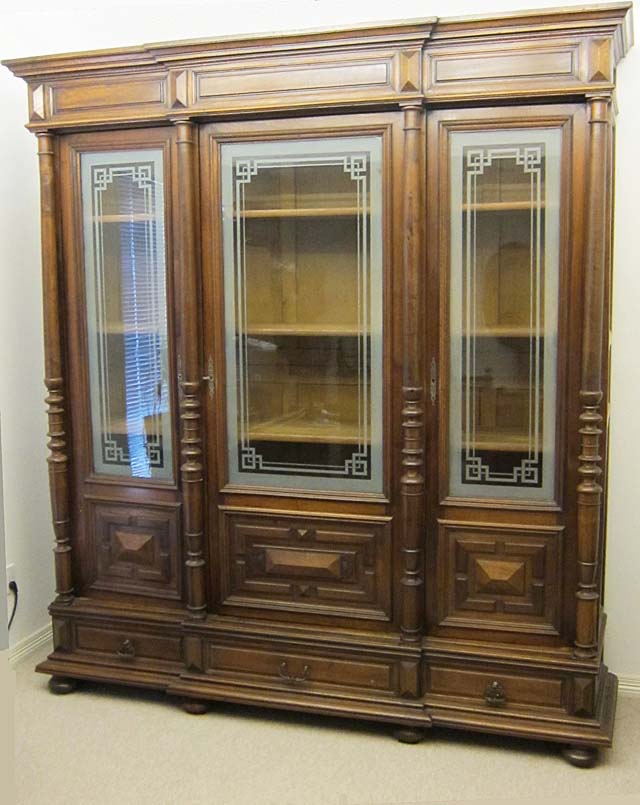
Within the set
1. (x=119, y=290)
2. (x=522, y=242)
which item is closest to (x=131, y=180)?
(x=119, y=290)

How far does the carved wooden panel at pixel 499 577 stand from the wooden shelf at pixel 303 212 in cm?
91

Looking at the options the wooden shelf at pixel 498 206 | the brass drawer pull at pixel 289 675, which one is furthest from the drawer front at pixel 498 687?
the wooden shelf at pixel 498 206

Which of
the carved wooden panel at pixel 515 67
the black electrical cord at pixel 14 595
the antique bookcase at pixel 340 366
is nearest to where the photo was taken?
the carved wooden panel at pixel 515 67

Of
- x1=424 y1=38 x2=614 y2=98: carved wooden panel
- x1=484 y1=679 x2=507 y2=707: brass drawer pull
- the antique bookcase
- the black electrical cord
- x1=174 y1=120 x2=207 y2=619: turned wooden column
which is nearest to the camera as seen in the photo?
x1=424 y1=38 x2=614 y2=98: carved wooden panel

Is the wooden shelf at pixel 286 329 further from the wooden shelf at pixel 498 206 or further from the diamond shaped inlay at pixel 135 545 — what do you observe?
the diamond shaped inlay at pixel 135 545

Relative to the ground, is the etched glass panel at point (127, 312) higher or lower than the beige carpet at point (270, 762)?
higher

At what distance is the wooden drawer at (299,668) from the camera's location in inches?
98.7

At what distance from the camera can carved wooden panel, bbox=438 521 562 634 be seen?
7.90 feet

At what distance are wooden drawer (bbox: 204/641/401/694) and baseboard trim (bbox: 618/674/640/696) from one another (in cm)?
78

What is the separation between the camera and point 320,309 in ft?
8.54

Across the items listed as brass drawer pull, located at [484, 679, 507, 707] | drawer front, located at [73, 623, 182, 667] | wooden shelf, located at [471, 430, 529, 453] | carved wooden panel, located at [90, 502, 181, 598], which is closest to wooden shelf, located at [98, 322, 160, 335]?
carved wooden panel, located at [90, 502, 181, 598]

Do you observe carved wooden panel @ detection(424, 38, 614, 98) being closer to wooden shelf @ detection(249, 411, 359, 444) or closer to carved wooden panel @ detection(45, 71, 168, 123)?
carved wooden panel @ detection(45, 71, 168, 123)

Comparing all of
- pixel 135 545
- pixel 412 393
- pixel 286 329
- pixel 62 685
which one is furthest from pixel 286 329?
pixel 62 685

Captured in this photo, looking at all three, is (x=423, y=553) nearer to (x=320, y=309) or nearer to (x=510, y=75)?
(x=320, y=309)
